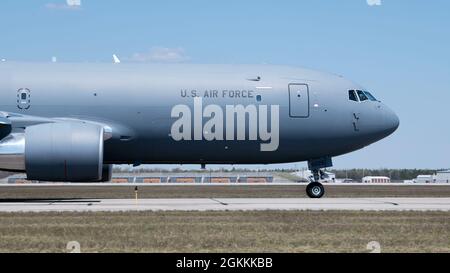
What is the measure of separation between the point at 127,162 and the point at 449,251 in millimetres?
19589

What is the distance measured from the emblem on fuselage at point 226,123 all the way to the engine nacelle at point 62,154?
152 inches

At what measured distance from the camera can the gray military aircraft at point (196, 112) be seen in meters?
28.6

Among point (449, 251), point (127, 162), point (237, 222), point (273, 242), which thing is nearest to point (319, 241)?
point (273, 242)

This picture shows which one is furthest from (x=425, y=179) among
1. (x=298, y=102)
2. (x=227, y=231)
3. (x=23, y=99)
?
(x=227, y=231)

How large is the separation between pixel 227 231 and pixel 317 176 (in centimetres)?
1573

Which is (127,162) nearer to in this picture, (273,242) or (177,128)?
(177,128)

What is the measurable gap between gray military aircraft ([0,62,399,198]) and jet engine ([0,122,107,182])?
0.19 meters

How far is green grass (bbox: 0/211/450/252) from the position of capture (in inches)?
532

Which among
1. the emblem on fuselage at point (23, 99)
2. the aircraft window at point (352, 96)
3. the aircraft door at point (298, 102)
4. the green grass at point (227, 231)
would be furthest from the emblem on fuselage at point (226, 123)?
the green grass at point (227, 231)

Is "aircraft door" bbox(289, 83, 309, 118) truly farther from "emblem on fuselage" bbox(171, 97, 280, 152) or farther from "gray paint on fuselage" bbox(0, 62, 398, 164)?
"emblem on fuselage" bbox(171, 97, 280, 152)

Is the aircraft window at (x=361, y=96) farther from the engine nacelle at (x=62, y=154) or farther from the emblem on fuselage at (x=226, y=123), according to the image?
the engine nacelle at (x=62, y=154)

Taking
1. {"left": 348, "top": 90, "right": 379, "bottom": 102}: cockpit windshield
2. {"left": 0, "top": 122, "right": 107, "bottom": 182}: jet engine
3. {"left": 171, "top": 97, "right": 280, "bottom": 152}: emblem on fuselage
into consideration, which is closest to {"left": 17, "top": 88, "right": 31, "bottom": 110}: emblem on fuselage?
{"left": 0, "top": 122, "right": 107, "bottom": 182}: jet engine

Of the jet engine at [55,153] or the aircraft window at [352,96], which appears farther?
the aircraft window at [352,96]

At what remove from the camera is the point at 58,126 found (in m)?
27.0
